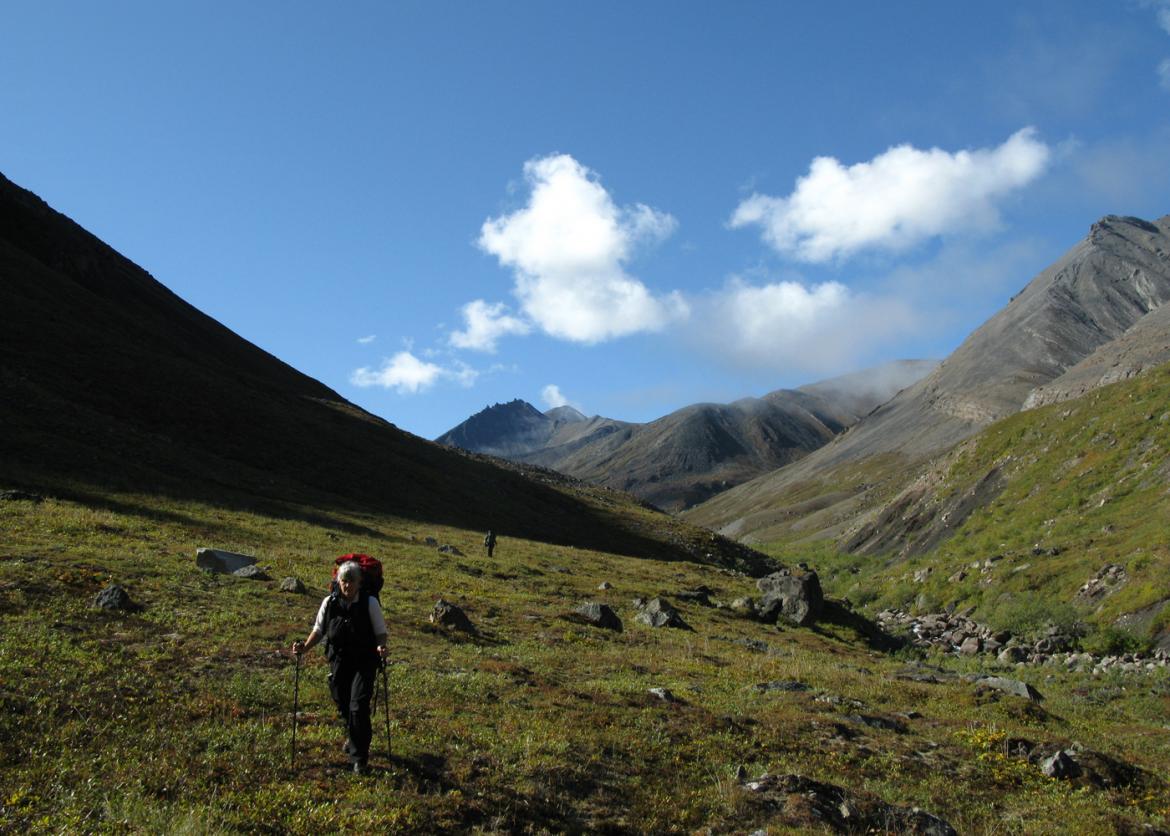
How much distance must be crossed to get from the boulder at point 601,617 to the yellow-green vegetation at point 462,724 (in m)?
0.75

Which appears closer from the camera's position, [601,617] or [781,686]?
[781,686]

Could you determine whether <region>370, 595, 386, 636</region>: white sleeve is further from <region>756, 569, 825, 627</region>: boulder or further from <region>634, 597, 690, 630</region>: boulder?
<region>756, 569, 825, 627</region>: boulder

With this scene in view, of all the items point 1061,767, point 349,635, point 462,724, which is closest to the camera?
point 349,635

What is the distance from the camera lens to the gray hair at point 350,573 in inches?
432

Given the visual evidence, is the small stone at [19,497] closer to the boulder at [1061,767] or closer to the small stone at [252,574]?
the small stone at [252,574]

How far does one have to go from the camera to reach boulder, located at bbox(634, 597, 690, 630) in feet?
95.8

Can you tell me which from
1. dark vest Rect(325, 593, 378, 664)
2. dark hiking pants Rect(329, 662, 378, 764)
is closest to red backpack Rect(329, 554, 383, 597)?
dark vest Rect(325, 593, 378, 664)

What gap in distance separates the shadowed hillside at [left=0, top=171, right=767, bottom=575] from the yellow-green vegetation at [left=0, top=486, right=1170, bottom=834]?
1926 cm

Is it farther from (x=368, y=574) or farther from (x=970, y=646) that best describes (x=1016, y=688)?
(x=368, y=574)

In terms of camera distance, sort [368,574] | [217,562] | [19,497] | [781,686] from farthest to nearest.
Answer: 1. [19,497]
2. [217,562]
3. [781,686]
4. [368,574]

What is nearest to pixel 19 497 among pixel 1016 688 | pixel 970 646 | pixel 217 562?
pixel 217 562

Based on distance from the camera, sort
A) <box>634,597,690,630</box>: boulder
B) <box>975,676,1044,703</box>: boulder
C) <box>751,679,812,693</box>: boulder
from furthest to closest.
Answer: <box>634,597,690,630</box>: boulder < <box>975,676,1044,703</box>: boulder < <box>751,679,812,693</box>: boulder

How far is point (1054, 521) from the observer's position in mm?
46688

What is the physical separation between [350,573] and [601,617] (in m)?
16.5
